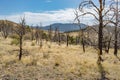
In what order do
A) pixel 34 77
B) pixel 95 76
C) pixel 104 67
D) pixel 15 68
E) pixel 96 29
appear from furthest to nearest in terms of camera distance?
1. pixel 96 29
2. pixel 104 67
3. pixel 15 68
4. pixel 95 76
5. pixel 34 77

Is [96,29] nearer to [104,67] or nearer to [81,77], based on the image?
[104,67]

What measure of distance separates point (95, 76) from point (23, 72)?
15.2ft

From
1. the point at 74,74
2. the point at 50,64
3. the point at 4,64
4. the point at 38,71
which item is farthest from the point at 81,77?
the point at 4,64

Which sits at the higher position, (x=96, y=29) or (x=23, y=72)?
(x=96, y=29)

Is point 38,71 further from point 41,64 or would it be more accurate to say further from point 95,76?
point 95,76

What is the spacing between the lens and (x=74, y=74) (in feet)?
52.8

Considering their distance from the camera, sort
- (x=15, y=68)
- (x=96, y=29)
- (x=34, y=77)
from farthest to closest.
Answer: (x=96, y=29) → (x=15, y=68) → (x=34, y=77)

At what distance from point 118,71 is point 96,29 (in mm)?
4691

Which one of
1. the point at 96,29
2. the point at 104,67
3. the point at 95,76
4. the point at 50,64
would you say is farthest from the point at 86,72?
the point at 96,29

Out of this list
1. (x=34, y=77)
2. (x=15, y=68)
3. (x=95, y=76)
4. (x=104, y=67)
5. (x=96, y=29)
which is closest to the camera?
(x=34, y=77)

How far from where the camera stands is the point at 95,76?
15.9m

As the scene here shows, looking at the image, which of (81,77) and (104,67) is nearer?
(81,77)

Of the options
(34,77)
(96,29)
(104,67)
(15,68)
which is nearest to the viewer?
(34,77)

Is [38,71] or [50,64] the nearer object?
[38,71]
